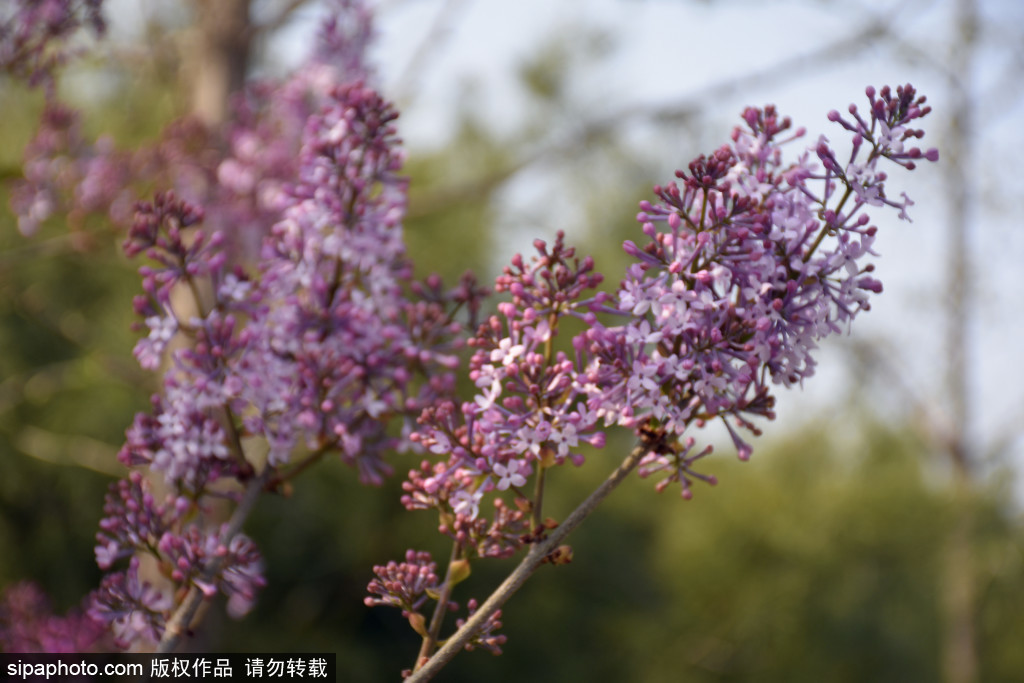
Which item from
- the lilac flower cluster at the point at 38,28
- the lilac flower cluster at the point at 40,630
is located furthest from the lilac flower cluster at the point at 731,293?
the lilac flower cluster at the point at 38,28

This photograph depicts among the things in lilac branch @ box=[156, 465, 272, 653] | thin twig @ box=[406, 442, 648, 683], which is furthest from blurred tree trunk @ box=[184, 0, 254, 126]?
thin twig @ box=[406, 442, 648, 683]

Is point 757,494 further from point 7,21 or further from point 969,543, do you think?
point 7,21

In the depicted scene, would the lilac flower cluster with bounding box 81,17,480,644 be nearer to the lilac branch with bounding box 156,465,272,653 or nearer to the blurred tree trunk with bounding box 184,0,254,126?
the lilac branch with bounding box 156,465,272,653

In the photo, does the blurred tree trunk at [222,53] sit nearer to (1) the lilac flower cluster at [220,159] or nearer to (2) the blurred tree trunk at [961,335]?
(1) the lilac flower cluster at [220,159]

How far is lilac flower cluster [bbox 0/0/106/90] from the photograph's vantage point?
4.52ft

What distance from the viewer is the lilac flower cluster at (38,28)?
1379 mm

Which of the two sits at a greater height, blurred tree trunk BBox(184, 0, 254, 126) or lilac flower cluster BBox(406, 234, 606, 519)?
blurred tree trunk BBox(184, 0, 254, 126)

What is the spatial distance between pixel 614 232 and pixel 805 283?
23.7 ft

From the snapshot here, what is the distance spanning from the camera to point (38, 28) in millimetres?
1437

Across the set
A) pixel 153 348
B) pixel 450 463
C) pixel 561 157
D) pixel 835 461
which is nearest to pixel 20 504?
pixel 561 157

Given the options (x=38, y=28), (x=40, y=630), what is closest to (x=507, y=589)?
(x=40, y=630)

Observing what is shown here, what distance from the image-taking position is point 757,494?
716 centimetres

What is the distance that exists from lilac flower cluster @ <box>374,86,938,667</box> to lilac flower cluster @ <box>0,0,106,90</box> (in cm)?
99

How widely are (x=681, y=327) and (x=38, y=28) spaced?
127 cm
